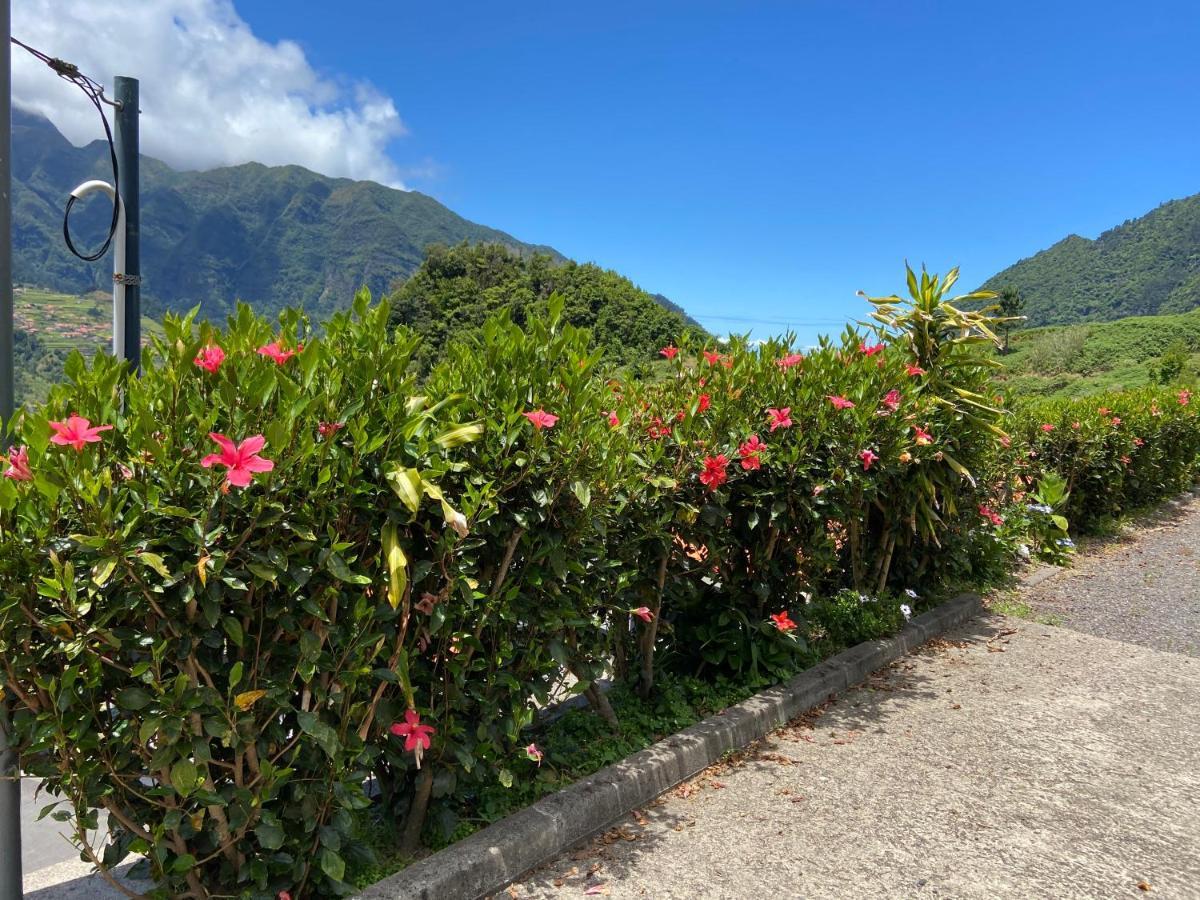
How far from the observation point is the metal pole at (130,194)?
506cm

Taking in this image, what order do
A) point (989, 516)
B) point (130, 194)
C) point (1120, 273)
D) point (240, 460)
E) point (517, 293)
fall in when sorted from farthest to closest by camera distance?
point (1120, 273) < point (517, 293) < point (989, 516) < point (130, 194) < point (240, 460)

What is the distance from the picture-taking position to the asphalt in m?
2.38

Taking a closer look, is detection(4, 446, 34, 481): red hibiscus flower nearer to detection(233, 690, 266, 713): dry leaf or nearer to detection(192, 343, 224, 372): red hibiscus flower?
detection(192, 343, 224, 372): red hibiscus flower

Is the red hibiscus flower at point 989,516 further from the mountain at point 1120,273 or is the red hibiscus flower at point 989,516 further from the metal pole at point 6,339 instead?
the mountain at point 1120,273

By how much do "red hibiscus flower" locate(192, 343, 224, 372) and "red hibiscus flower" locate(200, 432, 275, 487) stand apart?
235 millimetres

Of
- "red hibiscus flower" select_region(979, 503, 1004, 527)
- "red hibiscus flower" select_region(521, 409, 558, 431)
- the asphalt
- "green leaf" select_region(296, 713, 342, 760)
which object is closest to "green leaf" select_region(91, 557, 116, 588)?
"green leaf" select_region(296, 713, 342, 760)

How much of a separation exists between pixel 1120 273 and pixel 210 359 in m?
103

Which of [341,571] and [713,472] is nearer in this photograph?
[341,571]

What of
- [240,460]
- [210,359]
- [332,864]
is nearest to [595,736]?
[332,864]

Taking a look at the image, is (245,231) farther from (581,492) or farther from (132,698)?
(132,698)

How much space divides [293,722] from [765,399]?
2333mm

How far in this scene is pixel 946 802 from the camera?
2.84 metres

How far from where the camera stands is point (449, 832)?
2.32 m

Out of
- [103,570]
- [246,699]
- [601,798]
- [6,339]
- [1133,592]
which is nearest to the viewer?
[103,570]
